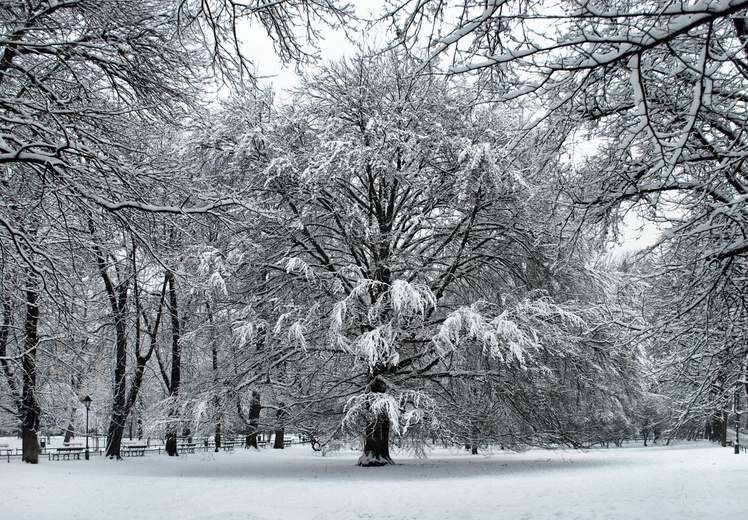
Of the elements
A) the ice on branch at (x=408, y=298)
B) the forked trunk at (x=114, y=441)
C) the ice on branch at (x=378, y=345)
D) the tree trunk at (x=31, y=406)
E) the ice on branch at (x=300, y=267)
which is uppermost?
the ice on branch at (x=300, y=267)

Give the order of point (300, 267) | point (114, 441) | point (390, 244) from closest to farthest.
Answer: point (300, 267)
point (390, 244)
point (114, 441)

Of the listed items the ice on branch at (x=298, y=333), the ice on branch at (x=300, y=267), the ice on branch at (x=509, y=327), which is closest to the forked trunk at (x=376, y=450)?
the ice on branch at (x=298, y=333)

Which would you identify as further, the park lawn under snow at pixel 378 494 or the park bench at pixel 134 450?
the park bench at pixel 134 450

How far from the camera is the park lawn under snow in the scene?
8602 millimetres

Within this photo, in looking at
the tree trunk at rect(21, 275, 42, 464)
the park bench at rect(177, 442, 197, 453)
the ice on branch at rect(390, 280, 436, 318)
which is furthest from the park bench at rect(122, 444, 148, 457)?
the ice on branch at rect(390, 280, 436, 318)

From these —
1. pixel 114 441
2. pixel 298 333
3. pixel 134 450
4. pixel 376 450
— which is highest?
pixel 298 333

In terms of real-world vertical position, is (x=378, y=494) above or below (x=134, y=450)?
above

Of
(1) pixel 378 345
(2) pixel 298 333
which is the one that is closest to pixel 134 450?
(2) pixel 298 333

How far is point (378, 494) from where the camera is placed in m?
10.2

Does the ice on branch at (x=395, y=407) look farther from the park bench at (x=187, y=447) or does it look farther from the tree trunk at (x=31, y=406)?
the park bench at (x=187, y=447)

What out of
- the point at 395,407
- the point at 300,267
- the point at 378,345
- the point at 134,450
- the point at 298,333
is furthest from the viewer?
the point at 134,450

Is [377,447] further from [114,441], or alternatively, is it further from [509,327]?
[114,441]

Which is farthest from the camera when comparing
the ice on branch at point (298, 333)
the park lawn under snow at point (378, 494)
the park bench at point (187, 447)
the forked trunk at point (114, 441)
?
the park bench at point (187, 447)

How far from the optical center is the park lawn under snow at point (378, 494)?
8602 millimetres
